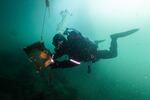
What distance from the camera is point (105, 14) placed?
36.8 meters

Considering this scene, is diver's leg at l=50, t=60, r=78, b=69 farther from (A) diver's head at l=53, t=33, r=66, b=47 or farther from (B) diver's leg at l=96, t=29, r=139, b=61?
(B) diver's leg at l=96, t=29, r=139, b=61

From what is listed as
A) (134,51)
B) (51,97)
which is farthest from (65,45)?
(134,51)

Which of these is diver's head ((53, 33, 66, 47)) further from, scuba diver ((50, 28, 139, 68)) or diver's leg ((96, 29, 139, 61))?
diver's leg ((96, 29, 139, 61))

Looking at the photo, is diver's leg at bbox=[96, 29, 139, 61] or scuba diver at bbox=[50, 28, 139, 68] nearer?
scuba diver at bbox=[50, 28, 139, 68]

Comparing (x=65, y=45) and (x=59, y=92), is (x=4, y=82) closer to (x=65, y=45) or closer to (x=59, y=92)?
(x=59, y=92)

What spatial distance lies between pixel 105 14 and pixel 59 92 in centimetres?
1748

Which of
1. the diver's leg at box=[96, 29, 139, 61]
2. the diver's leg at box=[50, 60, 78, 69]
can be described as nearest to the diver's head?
the diver's leg at box=[50, 60, 78, 69]

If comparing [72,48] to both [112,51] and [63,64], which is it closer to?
[63,64]

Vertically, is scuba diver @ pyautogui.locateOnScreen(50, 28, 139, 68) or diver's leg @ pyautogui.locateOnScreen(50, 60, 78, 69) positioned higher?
scuba diver @ pyautogui.locateOnScreen(50, 28, 139, 68)

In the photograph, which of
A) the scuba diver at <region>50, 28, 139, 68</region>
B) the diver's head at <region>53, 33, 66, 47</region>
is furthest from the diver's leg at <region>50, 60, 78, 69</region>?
the diver's head at <region>53, 33, 66, 47</region>

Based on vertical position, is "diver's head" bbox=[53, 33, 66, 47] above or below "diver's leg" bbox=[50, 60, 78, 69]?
above

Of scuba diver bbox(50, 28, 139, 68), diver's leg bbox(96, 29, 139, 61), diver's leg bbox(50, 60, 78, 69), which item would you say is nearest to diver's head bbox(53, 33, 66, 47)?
scuba diver bbox(50, 28, 139, 68)

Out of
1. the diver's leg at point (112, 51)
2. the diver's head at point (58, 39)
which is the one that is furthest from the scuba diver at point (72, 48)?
the diver's leg at point (112, 51)

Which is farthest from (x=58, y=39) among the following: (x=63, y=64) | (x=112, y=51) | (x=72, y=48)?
(x=112, y=51)
